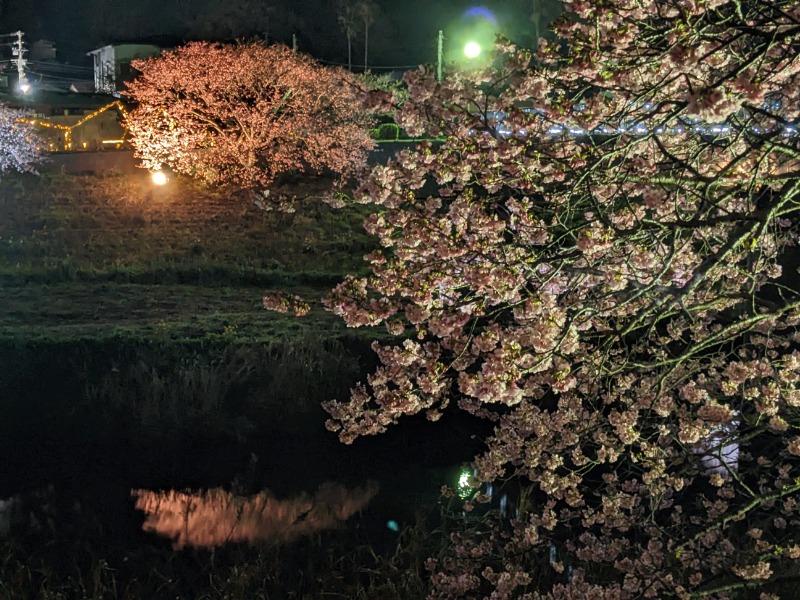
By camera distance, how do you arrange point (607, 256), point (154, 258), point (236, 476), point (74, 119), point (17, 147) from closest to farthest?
1. point (607, 256)
2. point (236, 476)
3. point (154, 258)
4. point (17, 147)
5. point (74, 119)

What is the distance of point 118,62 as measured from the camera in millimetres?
39312

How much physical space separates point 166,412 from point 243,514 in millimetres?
2150

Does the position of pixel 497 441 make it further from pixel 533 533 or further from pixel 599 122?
pixel 599 122

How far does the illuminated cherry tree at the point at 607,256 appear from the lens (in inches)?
171

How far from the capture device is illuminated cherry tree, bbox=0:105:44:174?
2400 cm

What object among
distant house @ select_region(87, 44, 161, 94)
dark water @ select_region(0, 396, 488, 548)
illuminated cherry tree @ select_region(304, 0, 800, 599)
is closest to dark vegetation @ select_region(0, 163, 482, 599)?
dark water @ select_region(0, 396, 488, 548)

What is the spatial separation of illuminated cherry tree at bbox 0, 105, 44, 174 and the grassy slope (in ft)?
2.33

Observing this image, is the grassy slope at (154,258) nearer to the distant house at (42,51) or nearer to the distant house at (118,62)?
the distant house at (118,62)

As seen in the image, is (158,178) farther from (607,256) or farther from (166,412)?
(607,256)

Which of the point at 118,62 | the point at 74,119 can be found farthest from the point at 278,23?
the point at 74,119

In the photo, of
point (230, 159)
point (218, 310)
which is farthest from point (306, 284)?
point (230, 159)

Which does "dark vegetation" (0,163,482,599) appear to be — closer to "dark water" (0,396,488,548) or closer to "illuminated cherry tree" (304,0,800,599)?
"dark water" (0,396,488,548)

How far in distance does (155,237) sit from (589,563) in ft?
52.5

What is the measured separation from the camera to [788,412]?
5.39m
